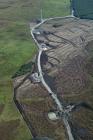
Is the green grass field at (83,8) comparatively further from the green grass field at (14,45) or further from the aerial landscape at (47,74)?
the green grass field at (14,45)

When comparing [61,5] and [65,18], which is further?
[61,5]

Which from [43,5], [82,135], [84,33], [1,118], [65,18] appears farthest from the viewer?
[43,5]

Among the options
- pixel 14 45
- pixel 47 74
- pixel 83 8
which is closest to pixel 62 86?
pixel 47 74

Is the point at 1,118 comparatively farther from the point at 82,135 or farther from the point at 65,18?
the point at 65,18

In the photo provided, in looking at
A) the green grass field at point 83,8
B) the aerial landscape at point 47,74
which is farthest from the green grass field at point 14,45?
the green grass field at point 83,8

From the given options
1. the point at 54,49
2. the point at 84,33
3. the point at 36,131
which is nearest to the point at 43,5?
the point at 84,33

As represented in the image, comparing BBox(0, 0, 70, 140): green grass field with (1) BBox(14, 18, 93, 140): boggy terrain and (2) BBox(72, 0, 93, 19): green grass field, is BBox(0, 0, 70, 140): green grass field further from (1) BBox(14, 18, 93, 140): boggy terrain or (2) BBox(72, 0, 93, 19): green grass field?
(2) BBox(72, 0, 93, 19): green grass field

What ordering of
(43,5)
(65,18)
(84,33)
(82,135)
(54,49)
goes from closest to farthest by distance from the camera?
(82,135) → (54,49) → (84,33) → (65,18) → (43,5)
